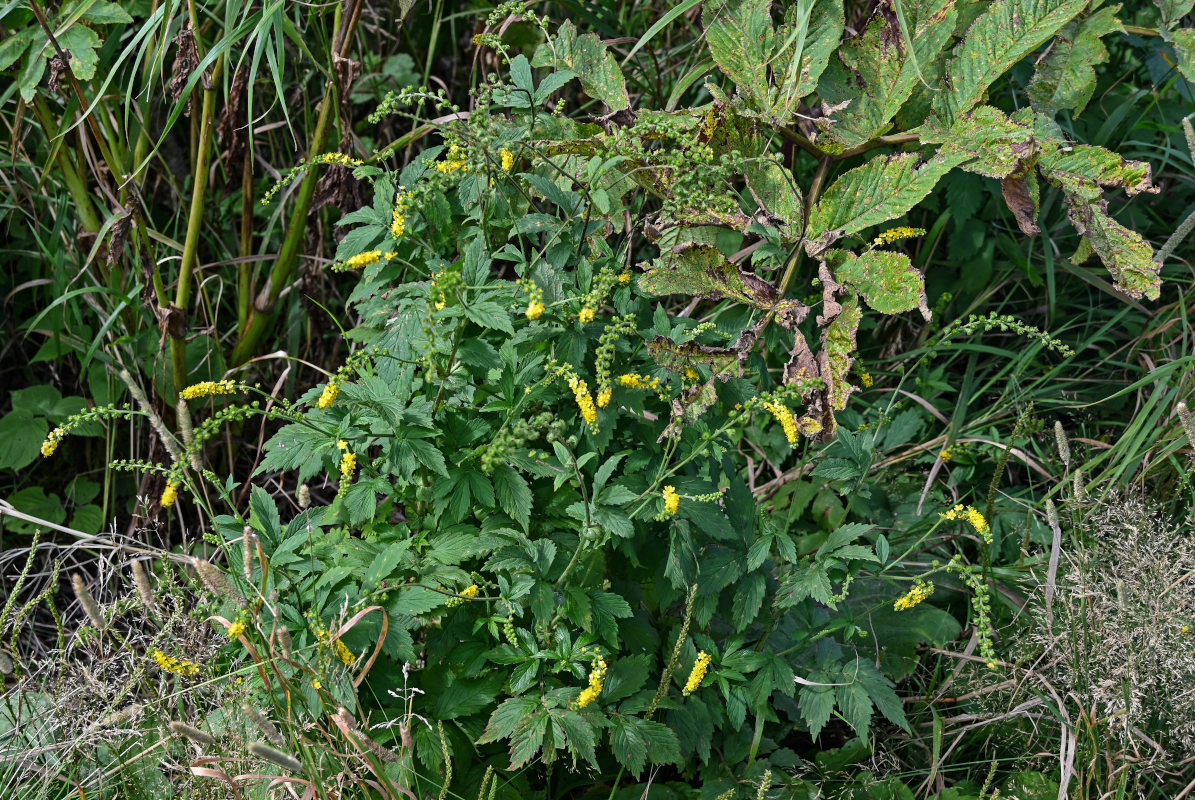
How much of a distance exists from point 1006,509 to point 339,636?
1551 millimetres

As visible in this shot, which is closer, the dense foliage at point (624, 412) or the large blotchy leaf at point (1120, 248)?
the dense foliage at point (624, 412)

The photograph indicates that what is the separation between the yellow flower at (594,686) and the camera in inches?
64.6

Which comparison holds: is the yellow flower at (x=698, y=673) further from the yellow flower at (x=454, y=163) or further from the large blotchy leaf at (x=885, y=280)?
the yellow flower at (x=454, y=163)

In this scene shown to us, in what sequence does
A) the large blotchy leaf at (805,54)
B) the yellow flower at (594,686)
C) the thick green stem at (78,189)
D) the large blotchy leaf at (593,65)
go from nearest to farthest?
the yellow flower at (594,686) → the large blotchy leaf at (805,54) → the large blotchy leaf at (593,65) → the thick green stem at (78,189)

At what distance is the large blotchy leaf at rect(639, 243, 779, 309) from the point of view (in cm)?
196


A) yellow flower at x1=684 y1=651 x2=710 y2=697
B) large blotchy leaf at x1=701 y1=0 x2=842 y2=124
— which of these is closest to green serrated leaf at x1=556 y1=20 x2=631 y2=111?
large blotchy leaf at x1=701 y1=0 x2=842 y2=124

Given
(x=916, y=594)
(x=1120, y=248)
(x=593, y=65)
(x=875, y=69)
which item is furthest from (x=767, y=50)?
(x=916, y=594)

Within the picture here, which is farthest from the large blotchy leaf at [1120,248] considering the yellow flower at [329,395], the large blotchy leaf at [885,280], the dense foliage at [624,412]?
the yellow flower at [329,395]

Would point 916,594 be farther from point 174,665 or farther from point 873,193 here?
point 174,665

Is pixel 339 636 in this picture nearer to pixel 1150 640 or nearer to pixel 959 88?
Answer: pixel 1150 640

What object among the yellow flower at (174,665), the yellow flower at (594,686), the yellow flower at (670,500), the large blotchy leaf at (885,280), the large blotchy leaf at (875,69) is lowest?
the yellow flower at (594,686)

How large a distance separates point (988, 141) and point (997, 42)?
268mm

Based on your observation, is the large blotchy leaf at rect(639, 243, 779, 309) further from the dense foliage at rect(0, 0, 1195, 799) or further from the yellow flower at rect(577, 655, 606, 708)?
the yellow flower at rect(577, 655, 606, 708)

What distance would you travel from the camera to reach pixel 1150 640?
191 cm
